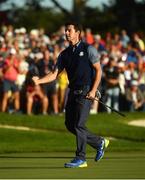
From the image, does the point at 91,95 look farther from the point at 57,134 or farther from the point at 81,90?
the point at 57,134

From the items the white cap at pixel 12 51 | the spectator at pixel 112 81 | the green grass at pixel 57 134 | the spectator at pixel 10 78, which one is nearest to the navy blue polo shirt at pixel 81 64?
the green grass at pixel 57 134

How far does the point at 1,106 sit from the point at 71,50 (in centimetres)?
1208

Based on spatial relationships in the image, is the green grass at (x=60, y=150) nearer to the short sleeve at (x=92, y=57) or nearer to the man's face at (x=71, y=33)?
the short sleeve at (x=92, y=57)

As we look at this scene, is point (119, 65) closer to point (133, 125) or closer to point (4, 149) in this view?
point (133, 125)

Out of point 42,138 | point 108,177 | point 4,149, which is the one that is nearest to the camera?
point 108,177

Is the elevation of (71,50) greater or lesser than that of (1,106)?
greater

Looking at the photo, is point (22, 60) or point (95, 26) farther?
point (95, 26)

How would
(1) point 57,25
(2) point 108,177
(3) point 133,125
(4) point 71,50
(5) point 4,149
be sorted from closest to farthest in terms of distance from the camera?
1. (2) point 108,177
2. (4) point 71,50
3. (5) point 4,149
4. (3) point 133,125
5. (1) point 57,25

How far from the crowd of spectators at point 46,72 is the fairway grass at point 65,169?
869 cm

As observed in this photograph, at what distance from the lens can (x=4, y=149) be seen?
18922 millimetres

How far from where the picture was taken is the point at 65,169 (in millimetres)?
14125

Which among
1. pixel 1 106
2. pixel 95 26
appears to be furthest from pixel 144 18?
pixel 1 106

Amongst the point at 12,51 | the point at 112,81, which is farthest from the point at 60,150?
the point at 112,81

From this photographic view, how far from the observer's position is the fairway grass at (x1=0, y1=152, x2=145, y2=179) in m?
13.0
